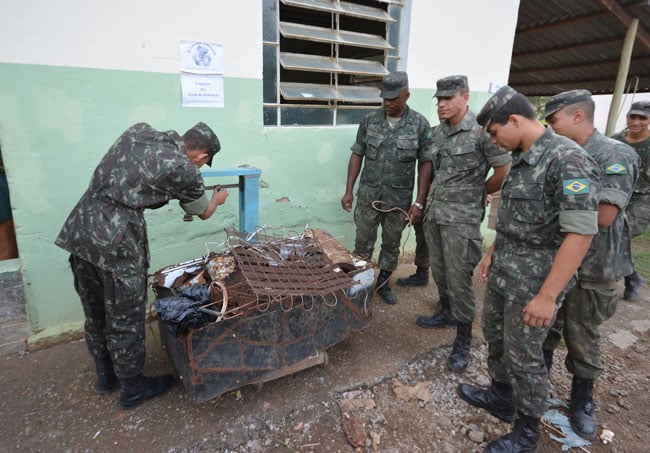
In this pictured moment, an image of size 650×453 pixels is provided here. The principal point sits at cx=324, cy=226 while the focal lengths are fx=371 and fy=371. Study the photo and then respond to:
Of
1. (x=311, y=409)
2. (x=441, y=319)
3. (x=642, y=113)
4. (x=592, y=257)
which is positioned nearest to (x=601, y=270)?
(x=592, y=257)

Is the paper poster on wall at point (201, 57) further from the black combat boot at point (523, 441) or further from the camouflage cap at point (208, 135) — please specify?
the black combat boot at point (523, 441)

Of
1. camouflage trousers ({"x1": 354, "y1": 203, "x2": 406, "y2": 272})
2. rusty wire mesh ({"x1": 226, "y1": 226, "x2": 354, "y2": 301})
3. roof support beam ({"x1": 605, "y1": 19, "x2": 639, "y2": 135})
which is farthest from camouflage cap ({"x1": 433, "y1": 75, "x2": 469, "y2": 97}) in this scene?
roof support beam ({"x1": 605, "y1": 19, "x2": 639, "y2": 135})

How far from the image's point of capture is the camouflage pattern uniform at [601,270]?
1945 mm

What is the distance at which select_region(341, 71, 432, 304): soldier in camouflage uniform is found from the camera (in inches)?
122

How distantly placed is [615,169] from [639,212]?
2.09 meters

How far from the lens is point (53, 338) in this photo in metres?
2.72

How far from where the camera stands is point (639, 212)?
3.48 metres

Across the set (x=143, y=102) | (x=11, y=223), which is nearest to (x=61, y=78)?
(x=143, y=102)

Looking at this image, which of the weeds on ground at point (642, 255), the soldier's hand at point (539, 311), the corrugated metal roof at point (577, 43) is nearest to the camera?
the soldier's hand at point (539, 311)

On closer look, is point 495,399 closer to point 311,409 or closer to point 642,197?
point 311,409

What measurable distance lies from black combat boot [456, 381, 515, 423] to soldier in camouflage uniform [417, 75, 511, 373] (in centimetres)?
27

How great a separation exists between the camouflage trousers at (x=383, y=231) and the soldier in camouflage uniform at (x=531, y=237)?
51.6 inches

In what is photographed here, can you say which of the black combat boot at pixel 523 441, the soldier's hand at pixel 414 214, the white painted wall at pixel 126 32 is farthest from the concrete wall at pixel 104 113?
the black combat boot at pixel 523 441

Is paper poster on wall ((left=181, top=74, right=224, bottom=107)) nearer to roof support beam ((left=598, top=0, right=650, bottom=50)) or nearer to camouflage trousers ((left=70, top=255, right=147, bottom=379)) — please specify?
camouflage trousers ((left=70, top=255, right=147, bottom=379))
